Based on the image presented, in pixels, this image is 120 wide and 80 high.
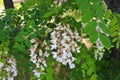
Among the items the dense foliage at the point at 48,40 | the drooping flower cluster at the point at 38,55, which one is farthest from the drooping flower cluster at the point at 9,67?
the drooping flower cluster at the point at 38,55

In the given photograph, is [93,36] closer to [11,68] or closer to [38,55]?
[38,55]

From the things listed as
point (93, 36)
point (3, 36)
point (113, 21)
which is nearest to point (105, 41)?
point (93, 36)

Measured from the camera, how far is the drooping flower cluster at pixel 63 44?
205 centimetres

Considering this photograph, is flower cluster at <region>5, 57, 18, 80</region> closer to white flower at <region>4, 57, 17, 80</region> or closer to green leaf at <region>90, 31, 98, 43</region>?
white flower at <region>4, 57, 17, 80</region>

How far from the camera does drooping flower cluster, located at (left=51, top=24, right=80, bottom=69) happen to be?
80.7 inches

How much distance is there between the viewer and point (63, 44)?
2055 millimetres

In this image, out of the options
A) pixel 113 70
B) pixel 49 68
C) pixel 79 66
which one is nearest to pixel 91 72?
pixel 79 66

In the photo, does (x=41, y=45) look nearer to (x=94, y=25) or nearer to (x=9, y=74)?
(x=9, y=74)

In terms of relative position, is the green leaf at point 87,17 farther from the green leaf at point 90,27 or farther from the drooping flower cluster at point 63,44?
the drooping flower cluster at point 63,44

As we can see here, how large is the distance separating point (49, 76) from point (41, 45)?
0.21 metres

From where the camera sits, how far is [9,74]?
221 centimetres

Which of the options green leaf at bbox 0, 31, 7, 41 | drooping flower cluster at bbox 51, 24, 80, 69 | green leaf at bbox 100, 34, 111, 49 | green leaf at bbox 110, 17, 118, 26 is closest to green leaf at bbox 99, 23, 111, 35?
green leaf at bbox 100, 34, 111, 49

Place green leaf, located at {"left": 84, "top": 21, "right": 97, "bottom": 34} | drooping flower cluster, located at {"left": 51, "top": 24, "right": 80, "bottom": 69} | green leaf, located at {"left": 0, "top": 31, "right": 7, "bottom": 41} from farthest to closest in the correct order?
1. green leaf, located at {"left": 0, "top": 31, "right": 7, "bottom": 41}
2. drooping flower cluster, located at {"left": 51, "top": 24, "right": 80, "bottom": 69}
3. green leaf, located at {"left": 84, "top": 21, "right": 97, "bottom": 34}

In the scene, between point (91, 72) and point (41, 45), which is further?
point (91, 72)
